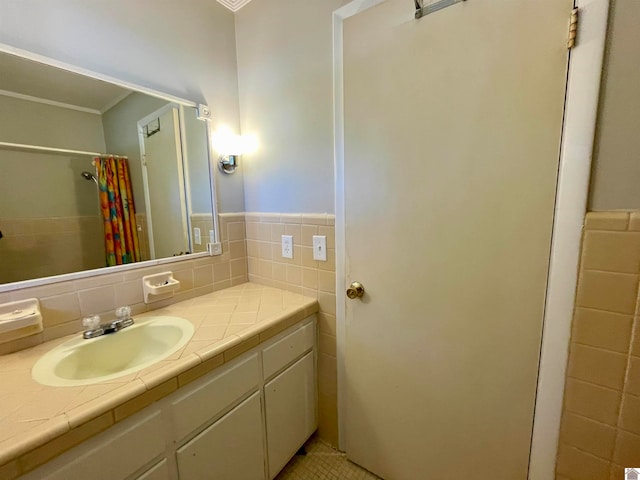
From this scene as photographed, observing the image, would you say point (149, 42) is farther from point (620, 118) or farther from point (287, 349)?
point (620, 118)

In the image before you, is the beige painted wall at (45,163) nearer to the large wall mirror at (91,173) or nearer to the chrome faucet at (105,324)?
the large wall mirror at (91,173)

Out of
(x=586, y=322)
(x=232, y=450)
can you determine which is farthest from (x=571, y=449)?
(x=232, y=450)

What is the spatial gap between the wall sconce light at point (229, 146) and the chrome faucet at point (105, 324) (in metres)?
0.90

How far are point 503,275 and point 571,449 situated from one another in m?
0.59

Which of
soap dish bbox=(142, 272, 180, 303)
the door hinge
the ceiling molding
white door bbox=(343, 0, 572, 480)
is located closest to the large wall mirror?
soap dish bbox=(142, 272, 180, 303)

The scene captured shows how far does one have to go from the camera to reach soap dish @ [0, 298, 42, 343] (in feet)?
2.92

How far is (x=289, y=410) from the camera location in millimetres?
1305

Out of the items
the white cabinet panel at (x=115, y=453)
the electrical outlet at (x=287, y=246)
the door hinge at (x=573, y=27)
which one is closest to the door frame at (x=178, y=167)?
the electrical outlet at (x=287, y=246)

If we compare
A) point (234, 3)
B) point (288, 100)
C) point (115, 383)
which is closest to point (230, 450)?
point (115, 383)

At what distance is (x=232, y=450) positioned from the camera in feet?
3.41

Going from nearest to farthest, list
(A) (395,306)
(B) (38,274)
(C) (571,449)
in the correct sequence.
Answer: (C) (571,449) < (B) (38,274) < (A) (395,306)

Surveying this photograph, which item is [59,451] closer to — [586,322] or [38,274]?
[38,274]

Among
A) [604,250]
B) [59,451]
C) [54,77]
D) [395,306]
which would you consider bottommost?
[59,451]

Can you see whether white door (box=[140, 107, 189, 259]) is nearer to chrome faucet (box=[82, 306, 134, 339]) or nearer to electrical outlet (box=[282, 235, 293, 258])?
chrome faucet (box=[82, 306, 134, 339])
